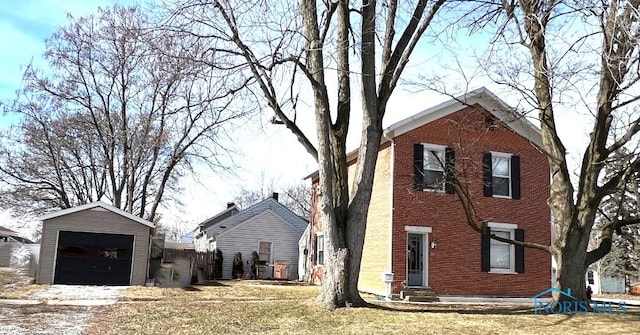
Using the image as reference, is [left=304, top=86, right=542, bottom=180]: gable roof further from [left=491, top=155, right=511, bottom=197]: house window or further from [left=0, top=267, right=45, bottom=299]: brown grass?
[left=0, top=267, right=45, bottom=299]: brown grass

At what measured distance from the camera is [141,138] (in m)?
27.4

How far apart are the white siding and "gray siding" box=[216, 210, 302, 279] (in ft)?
33.0

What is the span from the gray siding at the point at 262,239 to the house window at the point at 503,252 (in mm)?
14228

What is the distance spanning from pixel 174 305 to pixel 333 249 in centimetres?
400

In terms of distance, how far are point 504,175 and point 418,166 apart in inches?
133

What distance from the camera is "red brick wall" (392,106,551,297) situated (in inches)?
696

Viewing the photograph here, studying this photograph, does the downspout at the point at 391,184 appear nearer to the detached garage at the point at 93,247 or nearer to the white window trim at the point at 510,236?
the white window trim at the point at 510,236

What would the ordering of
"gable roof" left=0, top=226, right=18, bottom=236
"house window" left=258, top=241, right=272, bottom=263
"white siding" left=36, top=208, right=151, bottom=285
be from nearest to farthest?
"white siding" left=36, top=208, right=151, bottom=285 < "house window" left=258, top=241, right=272, bottom=263 < "gable roof" left=0, top=226, right=18, bottom=236

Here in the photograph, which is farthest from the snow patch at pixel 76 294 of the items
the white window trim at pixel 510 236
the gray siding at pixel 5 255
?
the gray siding at pixel 5 255

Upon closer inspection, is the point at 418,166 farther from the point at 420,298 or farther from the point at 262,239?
the point at 262,239

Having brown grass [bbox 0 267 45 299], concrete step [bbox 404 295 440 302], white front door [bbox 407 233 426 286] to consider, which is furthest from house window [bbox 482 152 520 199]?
brown grass [bbox 0 267 45 299]

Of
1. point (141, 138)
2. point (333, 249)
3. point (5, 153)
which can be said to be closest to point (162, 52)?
point (333, 249)

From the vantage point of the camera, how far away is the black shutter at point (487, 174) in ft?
61.2

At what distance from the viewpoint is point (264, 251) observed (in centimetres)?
3133
